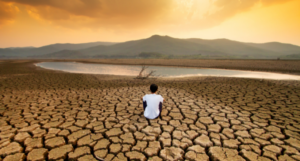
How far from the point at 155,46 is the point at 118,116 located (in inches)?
4815

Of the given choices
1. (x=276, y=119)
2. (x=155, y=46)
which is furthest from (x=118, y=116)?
(x=155, y=46)

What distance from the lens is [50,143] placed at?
2166 millimetres

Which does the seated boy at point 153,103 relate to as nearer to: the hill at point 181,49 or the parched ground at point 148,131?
the parched ground at point 148,131

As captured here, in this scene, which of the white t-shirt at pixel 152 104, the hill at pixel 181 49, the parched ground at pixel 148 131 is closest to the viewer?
the parched ground at pixel 148 131

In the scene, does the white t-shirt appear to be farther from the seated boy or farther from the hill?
the hill

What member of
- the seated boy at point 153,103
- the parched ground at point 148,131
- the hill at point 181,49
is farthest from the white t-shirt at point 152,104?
the hill at point 181,49

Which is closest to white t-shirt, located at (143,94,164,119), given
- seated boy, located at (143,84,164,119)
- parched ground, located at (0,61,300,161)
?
seated boy, located at (143,84,164,119)

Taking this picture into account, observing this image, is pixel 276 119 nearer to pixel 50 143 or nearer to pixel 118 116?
pixel 118 116

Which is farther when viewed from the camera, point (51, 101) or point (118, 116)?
point (51, 101)

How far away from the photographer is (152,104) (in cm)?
292

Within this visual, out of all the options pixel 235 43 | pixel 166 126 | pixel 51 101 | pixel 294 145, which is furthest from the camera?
pixel 235 43

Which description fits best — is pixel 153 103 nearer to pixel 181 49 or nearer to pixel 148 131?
pixel 148 131

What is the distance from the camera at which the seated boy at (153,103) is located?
2.89 meters

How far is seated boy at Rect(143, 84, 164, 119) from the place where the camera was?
2889 mm
